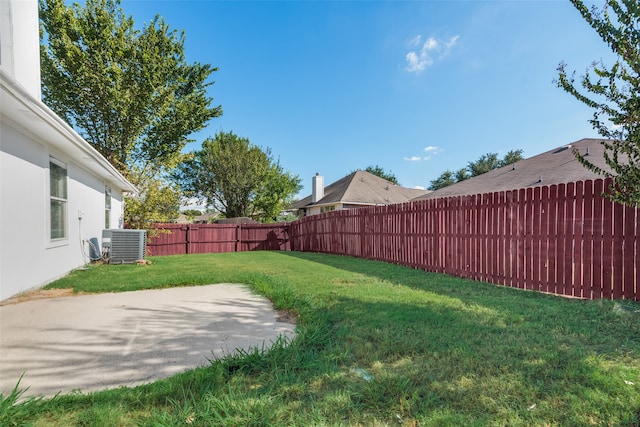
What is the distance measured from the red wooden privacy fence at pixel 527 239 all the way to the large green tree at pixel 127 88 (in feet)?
31.9

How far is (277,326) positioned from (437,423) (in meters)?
1.92

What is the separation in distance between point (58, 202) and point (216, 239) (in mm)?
9497

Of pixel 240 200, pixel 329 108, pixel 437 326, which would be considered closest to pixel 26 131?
pixel 437 326

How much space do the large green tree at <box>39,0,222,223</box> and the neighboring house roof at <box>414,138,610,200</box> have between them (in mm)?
13136

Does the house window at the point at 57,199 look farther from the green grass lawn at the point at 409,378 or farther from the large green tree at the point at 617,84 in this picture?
the large green tree at the point at 617,84

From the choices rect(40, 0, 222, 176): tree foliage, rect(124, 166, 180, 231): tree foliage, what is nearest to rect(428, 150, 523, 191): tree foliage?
rect(40, 0, 222, 176): tree foliage

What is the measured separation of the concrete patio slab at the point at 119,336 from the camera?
83.4 inches

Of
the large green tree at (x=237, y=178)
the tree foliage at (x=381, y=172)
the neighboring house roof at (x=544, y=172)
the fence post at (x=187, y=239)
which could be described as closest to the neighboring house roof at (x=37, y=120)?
the fence post at (x=187, y=239)

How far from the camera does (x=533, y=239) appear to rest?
4.91 metres

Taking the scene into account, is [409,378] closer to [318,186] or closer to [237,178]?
[318,186]

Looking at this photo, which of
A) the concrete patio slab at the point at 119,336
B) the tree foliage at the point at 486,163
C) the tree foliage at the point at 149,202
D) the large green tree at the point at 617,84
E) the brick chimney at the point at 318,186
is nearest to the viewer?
the concrete patio slab at the point at 119,336

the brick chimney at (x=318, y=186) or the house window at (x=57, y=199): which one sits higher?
the brick chimney at (x=318, y=186)

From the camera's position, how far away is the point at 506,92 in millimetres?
10453

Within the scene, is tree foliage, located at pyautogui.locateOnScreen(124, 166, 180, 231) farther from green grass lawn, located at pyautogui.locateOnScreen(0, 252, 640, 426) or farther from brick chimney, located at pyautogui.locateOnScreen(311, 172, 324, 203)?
brick chimney, located at pyautogui.locateOnScreen(311, 172, 324, 203)
